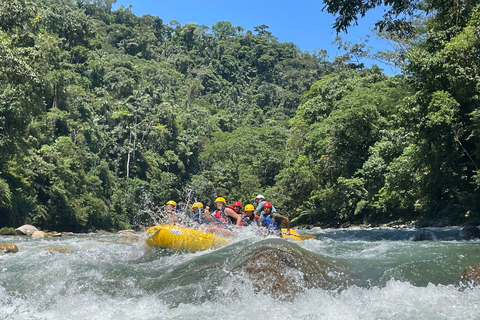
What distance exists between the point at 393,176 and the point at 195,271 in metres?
15.6

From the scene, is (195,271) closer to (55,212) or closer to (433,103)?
(433,103)

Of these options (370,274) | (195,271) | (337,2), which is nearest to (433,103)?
(337,2)

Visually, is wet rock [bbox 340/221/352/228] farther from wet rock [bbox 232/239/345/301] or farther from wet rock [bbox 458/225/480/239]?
wet rock [bbox 232/239/345/301]

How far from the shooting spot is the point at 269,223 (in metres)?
10.5

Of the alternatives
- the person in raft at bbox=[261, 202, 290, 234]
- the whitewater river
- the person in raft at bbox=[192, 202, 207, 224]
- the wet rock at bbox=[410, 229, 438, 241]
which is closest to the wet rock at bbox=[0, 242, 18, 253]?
the whitewater river

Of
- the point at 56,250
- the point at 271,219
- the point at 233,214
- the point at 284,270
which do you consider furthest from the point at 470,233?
the point at 56,250

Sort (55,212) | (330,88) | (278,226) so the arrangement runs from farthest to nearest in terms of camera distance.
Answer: (330,88) → (55,212) → (278,226)

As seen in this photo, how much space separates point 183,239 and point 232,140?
37.0 metres

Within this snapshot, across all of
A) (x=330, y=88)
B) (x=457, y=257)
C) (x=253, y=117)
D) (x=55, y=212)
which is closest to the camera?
(x=457, y=257)

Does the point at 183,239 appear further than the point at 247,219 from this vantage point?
No

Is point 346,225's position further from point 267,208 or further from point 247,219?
point 267,208

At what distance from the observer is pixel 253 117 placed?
73.1m

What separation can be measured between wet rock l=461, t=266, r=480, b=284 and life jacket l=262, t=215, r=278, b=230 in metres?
5.06

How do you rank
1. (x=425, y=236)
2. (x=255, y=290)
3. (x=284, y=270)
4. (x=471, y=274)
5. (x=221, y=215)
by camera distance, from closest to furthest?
(x=255, y=290)
(x=284, y=270)
(x=471, y=274)
(x=221, y=215)
(x=425, y=236)
